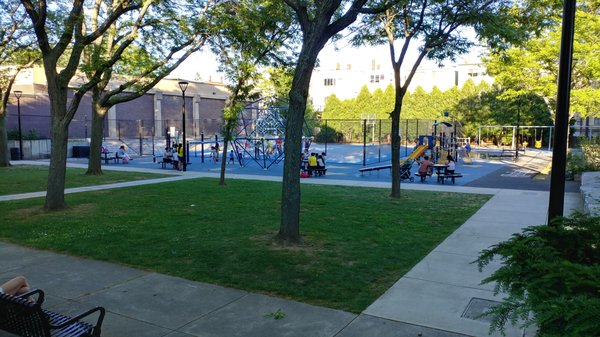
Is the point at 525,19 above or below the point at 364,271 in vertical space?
above

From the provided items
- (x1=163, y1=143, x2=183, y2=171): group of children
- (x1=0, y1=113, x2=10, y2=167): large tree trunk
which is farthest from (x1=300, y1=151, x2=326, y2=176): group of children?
(x1=0, y1=113, x2=10, y2=167): large tree trunk

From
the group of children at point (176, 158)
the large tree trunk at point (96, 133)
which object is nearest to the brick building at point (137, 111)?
the group of children at point (176, 158)

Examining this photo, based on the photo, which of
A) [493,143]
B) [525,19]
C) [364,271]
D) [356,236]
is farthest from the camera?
[493,143]

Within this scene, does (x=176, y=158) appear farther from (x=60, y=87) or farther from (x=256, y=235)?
(x=256, y=235)

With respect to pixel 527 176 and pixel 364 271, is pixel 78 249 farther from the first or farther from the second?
pixel 527 176

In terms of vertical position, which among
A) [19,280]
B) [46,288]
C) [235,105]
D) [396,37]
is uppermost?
[396,37]

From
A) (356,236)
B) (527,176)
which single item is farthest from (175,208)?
(527,176)

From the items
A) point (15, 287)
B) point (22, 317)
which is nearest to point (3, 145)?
point (15, 287)

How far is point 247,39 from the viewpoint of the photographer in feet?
53.8

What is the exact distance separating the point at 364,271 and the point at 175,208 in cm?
707

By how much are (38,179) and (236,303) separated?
17.2m

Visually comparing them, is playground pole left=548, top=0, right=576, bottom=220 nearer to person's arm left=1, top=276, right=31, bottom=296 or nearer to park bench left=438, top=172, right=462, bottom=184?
person's arm left=1, top=276, right=31, bottom=296

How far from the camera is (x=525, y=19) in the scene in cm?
1348

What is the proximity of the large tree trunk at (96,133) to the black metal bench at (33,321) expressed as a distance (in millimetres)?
17864
